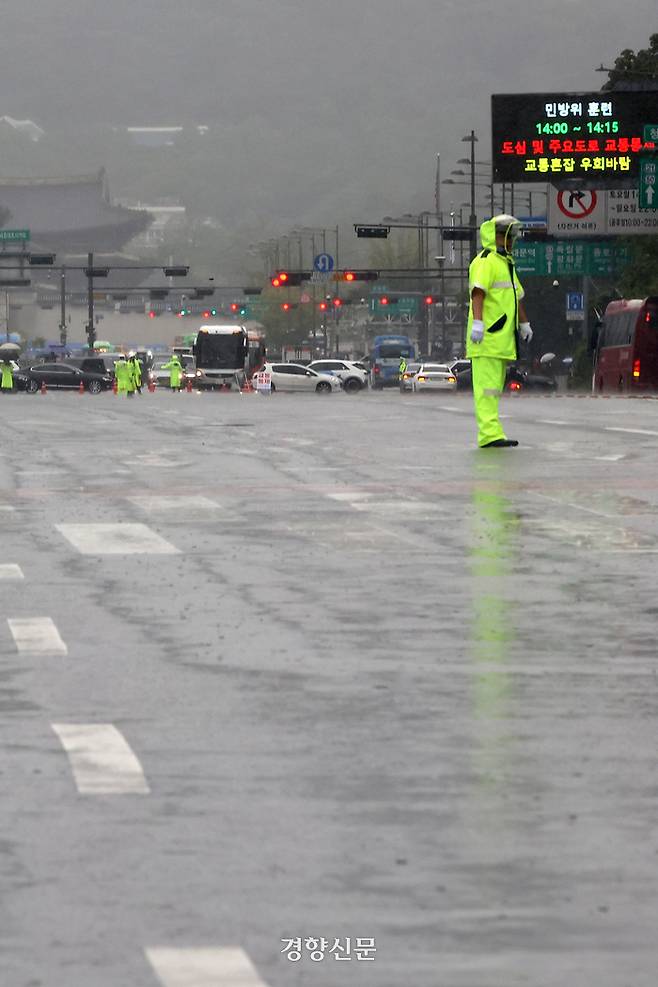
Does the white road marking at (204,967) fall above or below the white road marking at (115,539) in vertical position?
above

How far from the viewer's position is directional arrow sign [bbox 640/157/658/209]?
68312 mm

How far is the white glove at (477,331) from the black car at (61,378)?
79556 mm

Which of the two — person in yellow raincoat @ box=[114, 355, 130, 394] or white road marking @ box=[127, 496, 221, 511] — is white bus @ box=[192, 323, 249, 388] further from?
white road marking @ box=[127, 496, 221, 511]

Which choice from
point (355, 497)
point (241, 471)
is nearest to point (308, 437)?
point (241, 471)

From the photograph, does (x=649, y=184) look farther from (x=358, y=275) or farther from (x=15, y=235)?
(x=15, y=235)

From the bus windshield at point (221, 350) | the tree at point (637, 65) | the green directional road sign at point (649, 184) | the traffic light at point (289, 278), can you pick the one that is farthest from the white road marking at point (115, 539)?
the traffic light at point (289, 278)

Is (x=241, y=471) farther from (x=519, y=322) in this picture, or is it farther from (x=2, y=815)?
(x=2, y=815)

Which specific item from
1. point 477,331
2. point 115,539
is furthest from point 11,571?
point 477,331

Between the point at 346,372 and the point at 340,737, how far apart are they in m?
94.4

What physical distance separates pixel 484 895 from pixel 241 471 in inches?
526

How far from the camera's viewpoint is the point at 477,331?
20.0 meters

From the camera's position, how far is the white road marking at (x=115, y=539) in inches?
490

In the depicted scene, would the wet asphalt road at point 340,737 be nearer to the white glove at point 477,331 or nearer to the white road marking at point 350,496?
the white road marking at point 350,496

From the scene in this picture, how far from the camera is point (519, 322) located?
20.9 meters
